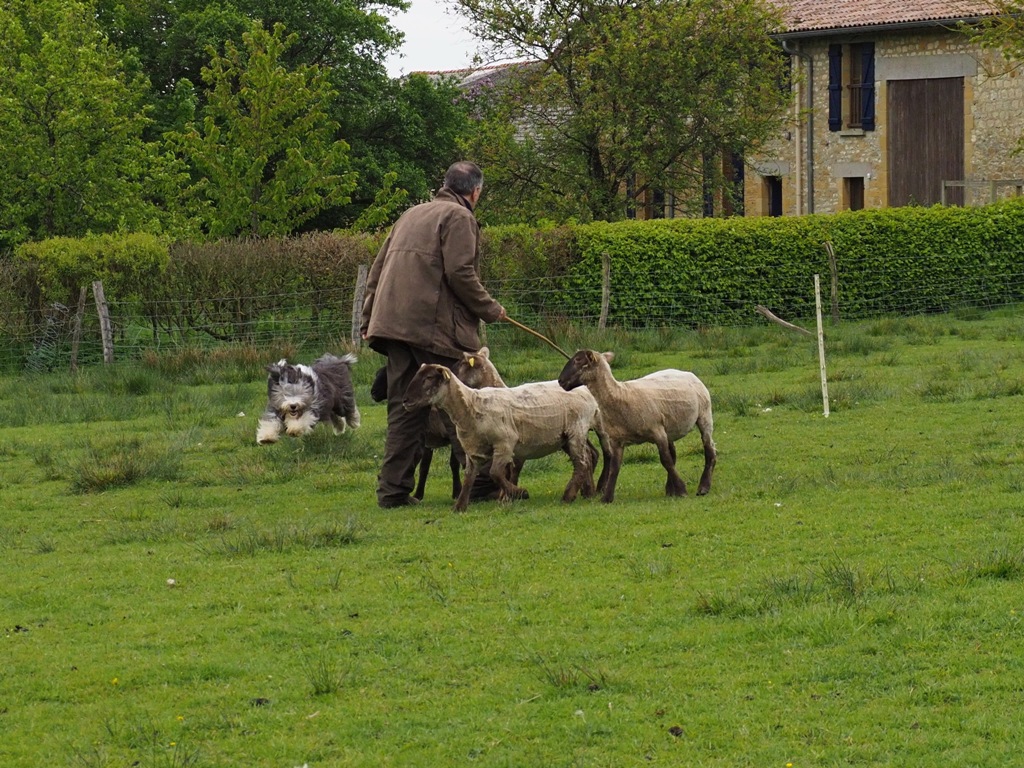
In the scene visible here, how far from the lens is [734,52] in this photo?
1289 inches

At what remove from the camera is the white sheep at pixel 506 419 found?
1059cm

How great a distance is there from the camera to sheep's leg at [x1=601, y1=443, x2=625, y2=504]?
35.1 ft

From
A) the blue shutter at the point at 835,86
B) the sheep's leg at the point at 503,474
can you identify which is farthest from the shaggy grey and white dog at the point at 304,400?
the blue shutter at the point at 835,86

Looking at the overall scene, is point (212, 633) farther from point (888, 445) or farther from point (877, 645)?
point (888, 445)

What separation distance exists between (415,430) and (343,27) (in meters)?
40.6

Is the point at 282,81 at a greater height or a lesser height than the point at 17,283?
greater

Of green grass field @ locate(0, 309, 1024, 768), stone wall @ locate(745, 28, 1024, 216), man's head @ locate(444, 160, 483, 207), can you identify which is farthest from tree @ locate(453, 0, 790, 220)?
man's head @ locate(444, 160, 483, 207)

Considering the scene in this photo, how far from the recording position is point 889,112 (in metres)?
40.5

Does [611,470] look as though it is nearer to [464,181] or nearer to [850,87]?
[464,181]

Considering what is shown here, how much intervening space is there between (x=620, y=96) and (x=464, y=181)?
21749 mm

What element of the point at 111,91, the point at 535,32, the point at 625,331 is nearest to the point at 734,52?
the point at 535,32

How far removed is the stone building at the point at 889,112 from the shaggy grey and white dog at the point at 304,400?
25.0 metres

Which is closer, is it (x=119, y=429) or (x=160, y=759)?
(x=160, y=759)

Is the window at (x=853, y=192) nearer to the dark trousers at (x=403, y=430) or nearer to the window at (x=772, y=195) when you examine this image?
the window at (x=772, y=195)
